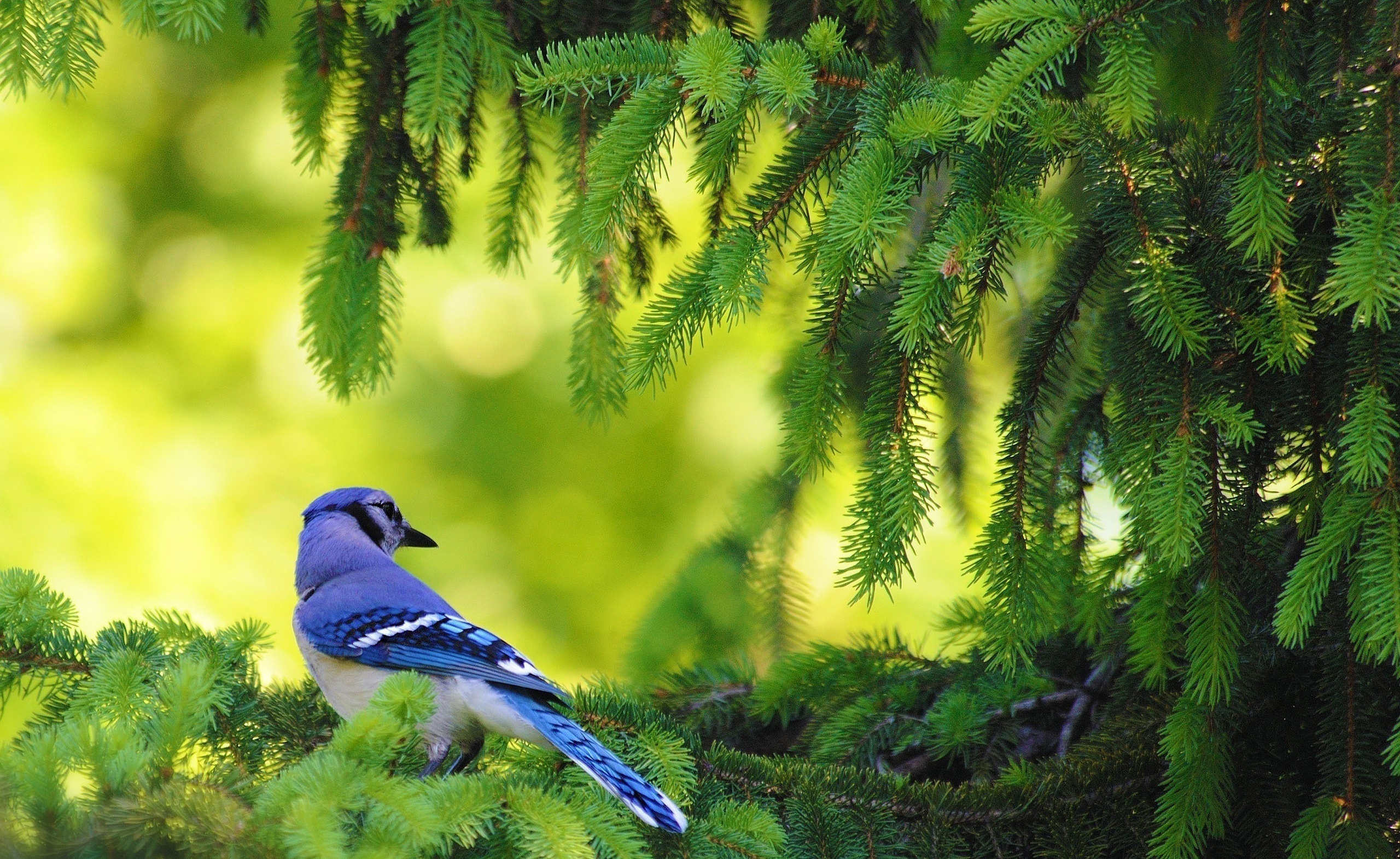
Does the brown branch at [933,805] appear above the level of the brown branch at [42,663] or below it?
below

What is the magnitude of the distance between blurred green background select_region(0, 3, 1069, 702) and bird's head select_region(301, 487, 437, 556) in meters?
1.43

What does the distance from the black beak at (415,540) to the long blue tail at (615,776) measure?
4.31ft

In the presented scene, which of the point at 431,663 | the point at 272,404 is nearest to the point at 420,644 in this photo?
the point at 431,663

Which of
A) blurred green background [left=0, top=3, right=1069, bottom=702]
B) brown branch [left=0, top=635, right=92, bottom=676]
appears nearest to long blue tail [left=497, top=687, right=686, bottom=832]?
brown branch [left=0, top=635, right=92, bottom=676]

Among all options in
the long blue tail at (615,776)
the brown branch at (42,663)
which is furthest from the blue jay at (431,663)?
the brown branch at (42,663)

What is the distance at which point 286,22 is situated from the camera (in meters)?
4.30

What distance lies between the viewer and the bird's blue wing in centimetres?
206

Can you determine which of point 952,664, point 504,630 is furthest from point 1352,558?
point 504,630

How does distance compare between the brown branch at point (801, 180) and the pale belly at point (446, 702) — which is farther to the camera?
the pale belly at point (446, 702)

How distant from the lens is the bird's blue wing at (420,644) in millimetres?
2061

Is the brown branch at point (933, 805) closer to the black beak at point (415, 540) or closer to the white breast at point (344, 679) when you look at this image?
the white breast at point (344, 679)

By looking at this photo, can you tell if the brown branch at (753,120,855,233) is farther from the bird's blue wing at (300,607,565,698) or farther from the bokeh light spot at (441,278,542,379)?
the bokeh light spot at (441,278,542,379)

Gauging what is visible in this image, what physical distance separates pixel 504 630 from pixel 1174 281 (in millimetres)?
3386

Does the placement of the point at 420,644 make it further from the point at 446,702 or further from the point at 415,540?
the point at 415,540
